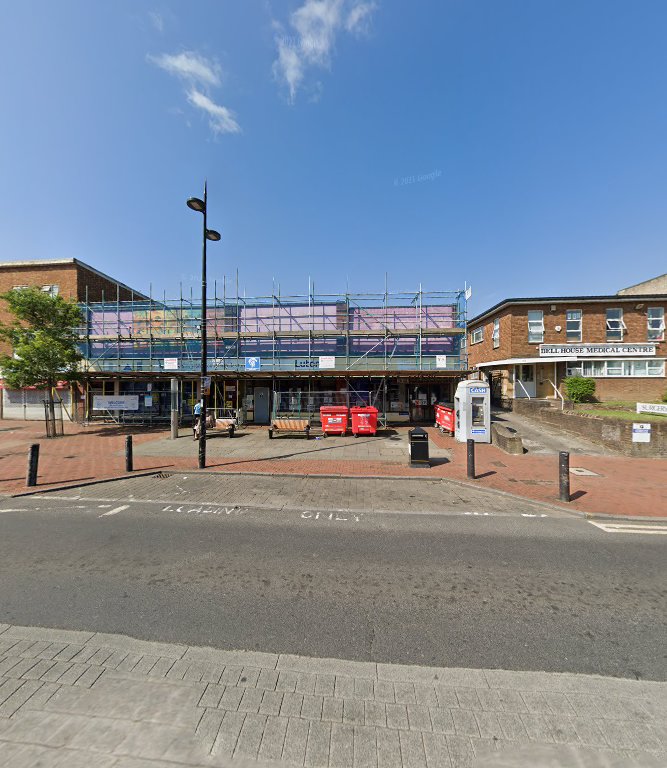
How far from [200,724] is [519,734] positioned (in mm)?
2112

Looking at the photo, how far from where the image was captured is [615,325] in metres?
20.8

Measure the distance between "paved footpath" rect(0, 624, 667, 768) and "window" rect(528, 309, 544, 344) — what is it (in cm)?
→ 2244

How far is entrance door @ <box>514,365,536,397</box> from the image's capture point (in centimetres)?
2169

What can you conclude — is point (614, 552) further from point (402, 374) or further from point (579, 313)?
point (579, 313)

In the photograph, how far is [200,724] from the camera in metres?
2.14

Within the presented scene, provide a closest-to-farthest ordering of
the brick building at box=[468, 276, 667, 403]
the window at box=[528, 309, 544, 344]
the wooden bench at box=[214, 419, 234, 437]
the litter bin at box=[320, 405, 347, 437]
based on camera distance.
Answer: the litter bin at box=[320, 405, 347, 437] < the wooden bench at box=[214, 419, 234, 437] < the brick building at box=[468, 276, 667, 403] < the window at box=[528, 309, 544, 344]

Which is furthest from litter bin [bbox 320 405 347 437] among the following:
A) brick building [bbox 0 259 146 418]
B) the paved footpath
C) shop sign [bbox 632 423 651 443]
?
brick building [bbox 0 259 146 418]

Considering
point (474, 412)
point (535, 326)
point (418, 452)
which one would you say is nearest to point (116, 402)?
point (418, 452)

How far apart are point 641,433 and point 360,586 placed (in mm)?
12311

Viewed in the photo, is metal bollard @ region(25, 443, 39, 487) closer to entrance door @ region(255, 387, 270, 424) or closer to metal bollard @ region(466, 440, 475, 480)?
metal bollard @ region(466, 440, 475, 480)

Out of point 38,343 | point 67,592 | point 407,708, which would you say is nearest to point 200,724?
point 407,708

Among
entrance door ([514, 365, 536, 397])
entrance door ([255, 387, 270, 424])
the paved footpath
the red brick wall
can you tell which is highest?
the red brick wall

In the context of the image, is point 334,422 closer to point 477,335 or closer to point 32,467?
point 32,467

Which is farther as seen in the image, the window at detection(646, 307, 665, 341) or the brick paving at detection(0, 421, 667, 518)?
the window at detection(646, 307, 665, 341)
